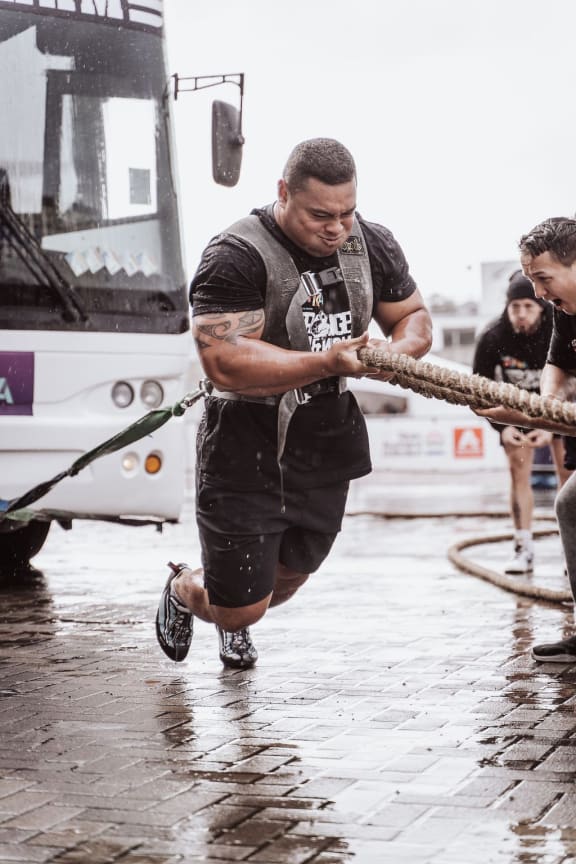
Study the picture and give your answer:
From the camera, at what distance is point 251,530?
5.38 metres

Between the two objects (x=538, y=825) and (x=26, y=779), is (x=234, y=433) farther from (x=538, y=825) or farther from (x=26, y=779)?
(x=538, y=825)

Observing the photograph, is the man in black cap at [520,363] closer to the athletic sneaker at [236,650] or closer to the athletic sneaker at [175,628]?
the athletic sneaker at [236,650]

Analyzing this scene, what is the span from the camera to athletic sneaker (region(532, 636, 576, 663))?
19.7 ft

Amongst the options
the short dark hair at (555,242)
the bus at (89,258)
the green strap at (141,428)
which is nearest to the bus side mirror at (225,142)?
the bus at (89,258)

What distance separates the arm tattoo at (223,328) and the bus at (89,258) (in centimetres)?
303

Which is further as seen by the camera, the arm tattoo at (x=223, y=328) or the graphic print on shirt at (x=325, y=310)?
the graphic print on shirt at (x=325, y=310)

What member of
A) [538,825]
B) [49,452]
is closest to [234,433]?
[538,825]

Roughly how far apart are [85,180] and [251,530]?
136 inches

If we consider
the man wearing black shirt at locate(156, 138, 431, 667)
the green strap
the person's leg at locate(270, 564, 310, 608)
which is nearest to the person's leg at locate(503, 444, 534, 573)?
the person's leg at locate(270, 564, 310, 608)

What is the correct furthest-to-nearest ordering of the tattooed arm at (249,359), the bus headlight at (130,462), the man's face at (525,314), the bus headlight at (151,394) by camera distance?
the man's face at (525,314) → the bus headlight at (151,394) → the bus headlight at (130,462) → the tattooed arm at (249,359)

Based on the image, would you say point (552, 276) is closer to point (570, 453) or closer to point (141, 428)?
point (141, 428)

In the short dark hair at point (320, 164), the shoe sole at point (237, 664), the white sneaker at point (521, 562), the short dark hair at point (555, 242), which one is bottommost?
the white sneaker at point (521, 562)

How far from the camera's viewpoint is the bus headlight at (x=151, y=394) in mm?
8250

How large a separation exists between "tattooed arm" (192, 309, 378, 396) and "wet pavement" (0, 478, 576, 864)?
48.1 inches
